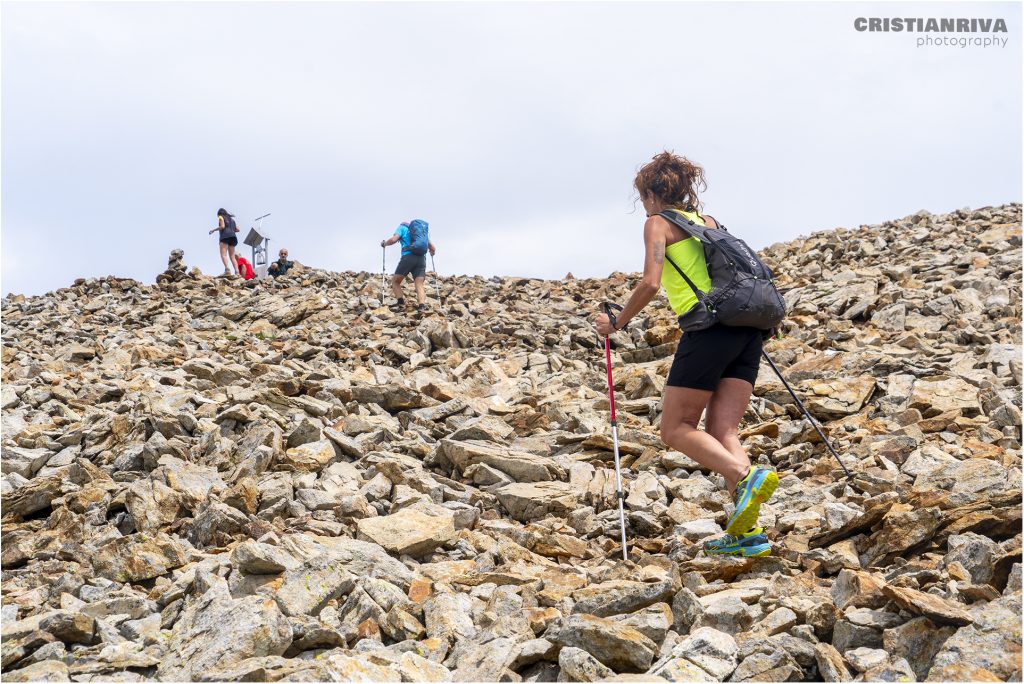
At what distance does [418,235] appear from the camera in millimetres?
18422

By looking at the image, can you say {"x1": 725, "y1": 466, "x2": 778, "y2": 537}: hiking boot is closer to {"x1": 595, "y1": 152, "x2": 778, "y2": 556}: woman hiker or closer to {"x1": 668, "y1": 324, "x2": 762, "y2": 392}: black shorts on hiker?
{"x1": 595, "y1": 152, "x2": 778, "y2": 556}: woman hiker

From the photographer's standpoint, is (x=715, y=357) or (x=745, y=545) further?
(x=715, y=357)

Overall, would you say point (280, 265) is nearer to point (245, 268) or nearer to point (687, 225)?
point (245, 268)

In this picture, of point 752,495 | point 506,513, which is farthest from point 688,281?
point 506,513

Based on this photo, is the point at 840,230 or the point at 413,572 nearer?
the point at 413,572

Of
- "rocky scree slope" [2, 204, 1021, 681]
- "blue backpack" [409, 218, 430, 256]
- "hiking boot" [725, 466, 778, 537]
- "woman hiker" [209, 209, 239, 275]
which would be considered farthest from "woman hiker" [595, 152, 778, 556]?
"woman hiker" [209, 209, 239, 275]

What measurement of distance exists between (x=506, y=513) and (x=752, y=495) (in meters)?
2.65

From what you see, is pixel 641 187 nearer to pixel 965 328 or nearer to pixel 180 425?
pixel 180 425

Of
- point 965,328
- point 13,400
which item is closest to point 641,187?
point 965,328

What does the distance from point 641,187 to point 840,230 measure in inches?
828

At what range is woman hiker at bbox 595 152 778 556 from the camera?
5.44 metres

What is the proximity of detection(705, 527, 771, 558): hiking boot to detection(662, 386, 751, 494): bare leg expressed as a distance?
0.32 meters

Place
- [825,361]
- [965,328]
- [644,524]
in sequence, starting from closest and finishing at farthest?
[644,524], [825,361], [965,328]

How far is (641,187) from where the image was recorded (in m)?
5.93
